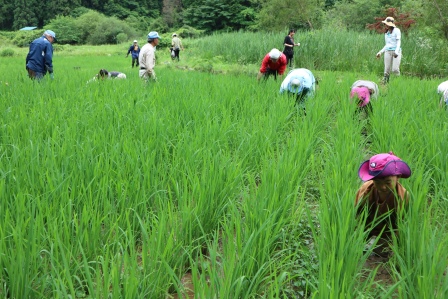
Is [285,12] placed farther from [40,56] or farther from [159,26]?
[159,26]

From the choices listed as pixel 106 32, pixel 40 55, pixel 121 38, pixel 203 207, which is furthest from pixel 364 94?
pixel 106 32

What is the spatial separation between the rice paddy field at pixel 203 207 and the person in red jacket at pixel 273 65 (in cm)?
116

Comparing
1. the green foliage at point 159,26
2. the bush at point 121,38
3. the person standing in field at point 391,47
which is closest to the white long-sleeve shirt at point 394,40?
the person standing in field at point 391,47

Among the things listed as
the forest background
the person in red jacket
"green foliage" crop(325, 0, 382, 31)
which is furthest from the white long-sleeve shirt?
"green foliage" crop(325, 0, 382, 31)

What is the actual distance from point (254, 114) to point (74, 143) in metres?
1.86

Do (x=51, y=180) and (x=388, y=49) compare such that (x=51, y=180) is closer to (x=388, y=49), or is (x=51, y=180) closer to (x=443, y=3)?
(x=388, y=49)

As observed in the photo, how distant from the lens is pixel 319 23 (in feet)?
68.9

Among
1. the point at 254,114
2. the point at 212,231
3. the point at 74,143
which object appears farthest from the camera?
the point at 254,114

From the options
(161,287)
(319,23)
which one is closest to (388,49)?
(161,287)

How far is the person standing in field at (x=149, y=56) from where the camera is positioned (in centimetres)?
556

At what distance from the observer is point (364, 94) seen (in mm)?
4078

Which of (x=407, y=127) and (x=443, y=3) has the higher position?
(x=443, y=3)

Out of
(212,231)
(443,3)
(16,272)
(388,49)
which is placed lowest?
(212,231)

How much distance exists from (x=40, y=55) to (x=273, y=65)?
139 inches
